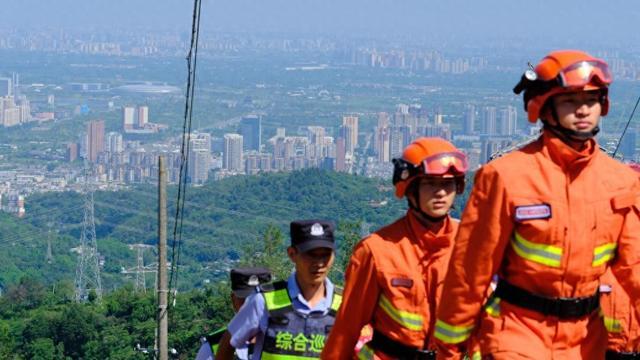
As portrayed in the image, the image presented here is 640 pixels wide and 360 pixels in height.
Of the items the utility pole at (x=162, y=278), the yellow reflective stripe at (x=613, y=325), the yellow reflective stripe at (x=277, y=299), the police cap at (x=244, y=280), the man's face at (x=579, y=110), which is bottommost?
the utility pole at (x=162, y=278)

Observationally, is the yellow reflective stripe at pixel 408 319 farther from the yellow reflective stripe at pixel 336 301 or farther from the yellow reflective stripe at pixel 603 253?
the yellow reflective stripe at pixel 603 253

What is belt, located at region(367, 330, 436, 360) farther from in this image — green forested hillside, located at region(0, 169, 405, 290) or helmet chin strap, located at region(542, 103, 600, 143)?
green forested hillside, located at region(0, 169, 405, 290)

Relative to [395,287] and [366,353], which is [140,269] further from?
[395,287]

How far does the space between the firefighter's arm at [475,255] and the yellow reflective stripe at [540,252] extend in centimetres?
5

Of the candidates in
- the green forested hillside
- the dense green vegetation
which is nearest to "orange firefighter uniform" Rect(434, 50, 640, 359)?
the dense green vegetation

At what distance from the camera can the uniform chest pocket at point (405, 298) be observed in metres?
6.42

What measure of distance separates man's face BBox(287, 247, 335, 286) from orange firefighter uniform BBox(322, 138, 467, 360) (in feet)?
1.72

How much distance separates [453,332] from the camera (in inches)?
220

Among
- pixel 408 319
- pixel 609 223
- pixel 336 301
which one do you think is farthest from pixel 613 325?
pixel 336 301

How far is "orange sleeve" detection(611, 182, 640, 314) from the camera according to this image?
18.3ft

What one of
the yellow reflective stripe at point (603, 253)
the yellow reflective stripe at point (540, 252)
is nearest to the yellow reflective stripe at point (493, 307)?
the yellow reflective stripe at point (540, 252)

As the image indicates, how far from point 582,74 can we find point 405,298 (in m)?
1.35

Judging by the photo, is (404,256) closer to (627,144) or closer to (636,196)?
(636,196)

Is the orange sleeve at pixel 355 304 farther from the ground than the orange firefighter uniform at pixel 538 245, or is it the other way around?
the orange firefighter uniform at pixel 538 245
